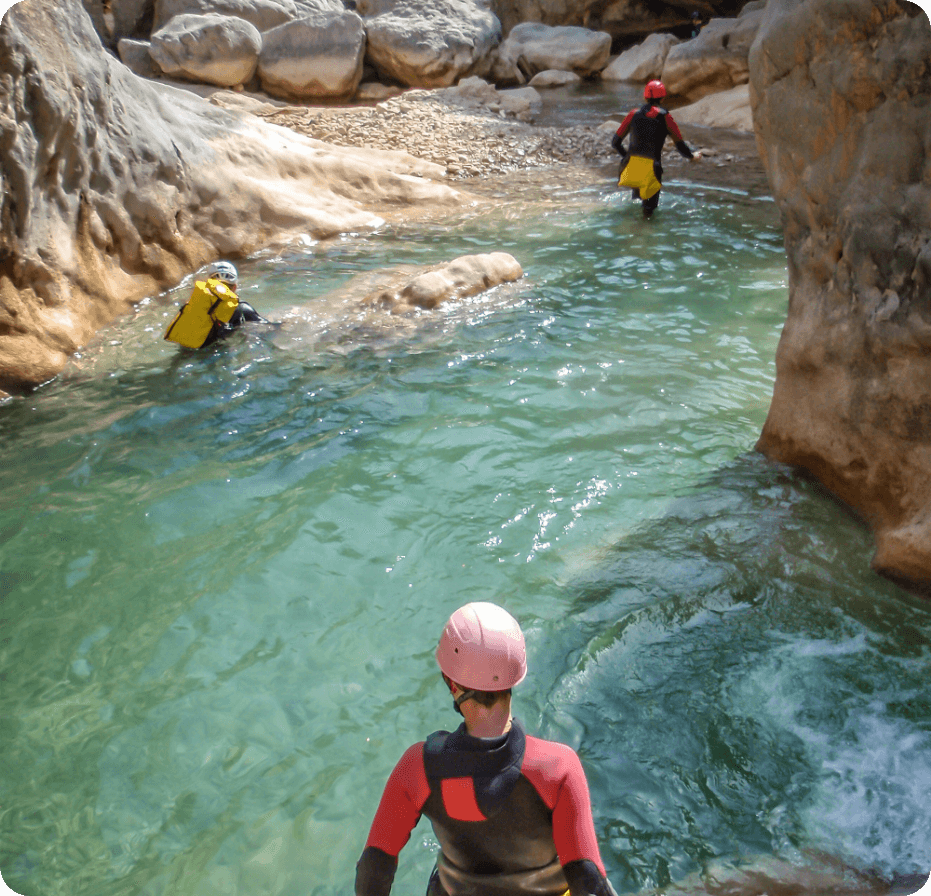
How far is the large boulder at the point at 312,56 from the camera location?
17.8 metres

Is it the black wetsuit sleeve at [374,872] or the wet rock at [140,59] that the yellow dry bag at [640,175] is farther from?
the wet rock at [140,59]

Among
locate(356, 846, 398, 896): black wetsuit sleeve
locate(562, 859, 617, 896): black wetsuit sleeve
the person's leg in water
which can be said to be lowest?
the person's leg in water

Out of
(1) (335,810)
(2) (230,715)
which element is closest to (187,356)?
(2) (230,715)

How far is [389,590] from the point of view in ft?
13.6

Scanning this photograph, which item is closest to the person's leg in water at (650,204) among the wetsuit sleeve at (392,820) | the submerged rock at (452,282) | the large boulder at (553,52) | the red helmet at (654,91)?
A: the red helmet at (654,91)

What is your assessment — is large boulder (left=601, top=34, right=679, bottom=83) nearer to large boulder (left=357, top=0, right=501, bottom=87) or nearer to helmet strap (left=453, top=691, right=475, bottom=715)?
large boulder (left=357, top=0, right=501, bottom=87)

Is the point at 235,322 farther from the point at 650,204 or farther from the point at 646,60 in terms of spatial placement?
the point at 646,60

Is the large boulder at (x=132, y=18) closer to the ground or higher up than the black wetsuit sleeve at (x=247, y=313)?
higher up

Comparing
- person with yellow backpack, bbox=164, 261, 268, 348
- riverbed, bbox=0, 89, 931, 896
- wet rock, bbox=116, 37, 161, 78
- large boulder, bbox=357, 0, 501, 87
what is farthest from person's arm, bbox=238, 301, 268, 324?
large boulder, bbox=357, 0, 501, 87

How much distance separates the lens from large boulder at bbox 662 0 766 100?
16.4m

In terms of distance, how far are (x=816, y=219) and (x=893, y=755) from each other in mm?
2732

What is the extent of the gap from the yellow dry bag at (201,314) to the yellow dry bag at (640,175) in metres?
5.68

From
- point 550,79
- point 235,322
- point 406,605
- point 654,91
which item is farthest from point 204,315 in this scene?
point 550,79

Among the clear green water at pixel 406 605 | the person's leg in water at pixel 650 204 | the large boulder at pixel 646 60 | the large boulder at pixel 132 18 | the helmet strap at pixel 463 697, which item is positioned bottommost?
the clear green water at pixel 406 605
